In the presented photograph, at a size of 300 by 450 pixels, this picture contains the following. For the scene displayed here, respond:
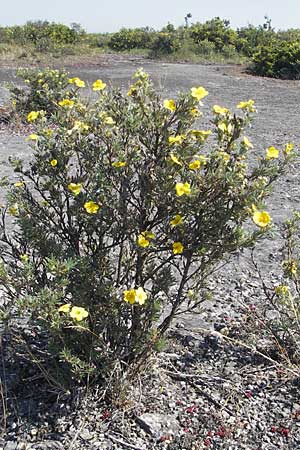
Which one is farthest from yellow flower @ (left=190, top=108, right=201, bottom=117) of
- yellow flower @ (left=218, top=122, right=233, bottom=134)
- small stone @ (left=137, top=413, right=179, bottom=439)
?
small stone @ (left=137, top=413, right=179, bottom=439)

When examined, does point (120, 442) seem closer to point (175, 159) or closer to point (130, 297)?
point (130, 297)

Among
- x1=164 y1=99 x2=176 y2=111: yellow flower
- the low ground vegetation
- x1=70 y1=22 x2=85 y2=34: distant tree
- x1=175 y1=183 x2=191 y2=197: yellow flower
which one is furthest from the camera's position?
x1=70 y1=22 x2=85 y2=34: distant tree

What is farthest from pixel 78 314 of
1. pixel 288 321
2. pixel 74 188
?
pixel 288 321

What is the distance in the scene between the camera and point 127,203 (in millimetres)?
2172

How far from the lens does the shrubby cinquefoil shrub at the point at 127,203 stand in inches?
79.7

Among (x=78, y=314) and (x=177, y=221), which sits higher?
(x=177, y=221)

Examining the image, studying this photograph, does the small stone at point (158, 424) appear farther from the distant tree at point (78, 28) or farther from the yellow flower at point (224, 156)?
the distant tree at point (78, 28)

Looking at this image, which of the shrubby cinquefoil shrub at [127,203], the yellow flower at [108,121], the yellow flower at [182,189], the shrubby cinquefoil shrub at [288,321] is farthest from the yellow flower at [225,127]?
the shrubby cinquefoil shrub at [288,321]

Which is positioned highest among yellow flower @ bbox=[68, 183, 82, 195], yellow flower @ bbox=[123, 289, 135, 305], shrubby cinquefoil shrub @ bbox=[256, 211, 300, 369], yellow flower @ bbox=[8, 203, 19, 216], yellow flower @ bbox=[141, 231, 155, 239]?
yellow flower @ bbox=[68, 183, 82, 195]

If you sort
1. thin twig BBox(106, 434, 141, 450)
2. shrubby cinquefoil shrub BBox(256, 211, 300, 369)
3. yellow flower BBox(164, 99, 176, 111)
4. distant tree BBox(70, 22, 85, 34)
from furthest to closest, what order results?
distant tree BBox(70, 22, 85, 34)
shrubby cinquefoil shrub BBox(256, 211, 300, 369)
thin twig BBox(106, 434, 141, 450)
yellow flower BBox(164, 99, 176, 111)

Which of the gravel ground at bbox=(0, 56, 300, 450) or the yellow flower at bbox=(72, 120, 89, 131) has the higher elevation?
→ the yellow flower at bbox=(72, 120, 89, 131)

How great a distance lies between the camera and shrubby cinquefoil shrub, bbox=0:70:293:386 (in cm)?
203

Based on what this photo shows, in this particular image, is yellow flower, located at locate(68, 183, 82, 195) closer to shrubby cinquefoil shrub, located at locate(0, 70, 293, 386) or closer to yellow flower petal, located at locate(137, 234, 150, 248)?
shrubby cinquefoil shrub, located at locate(0, 70, 293, 386)

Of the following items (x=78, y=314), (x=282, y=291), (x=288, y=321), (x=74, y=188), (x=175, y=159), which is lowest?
(x=288, y=321)
